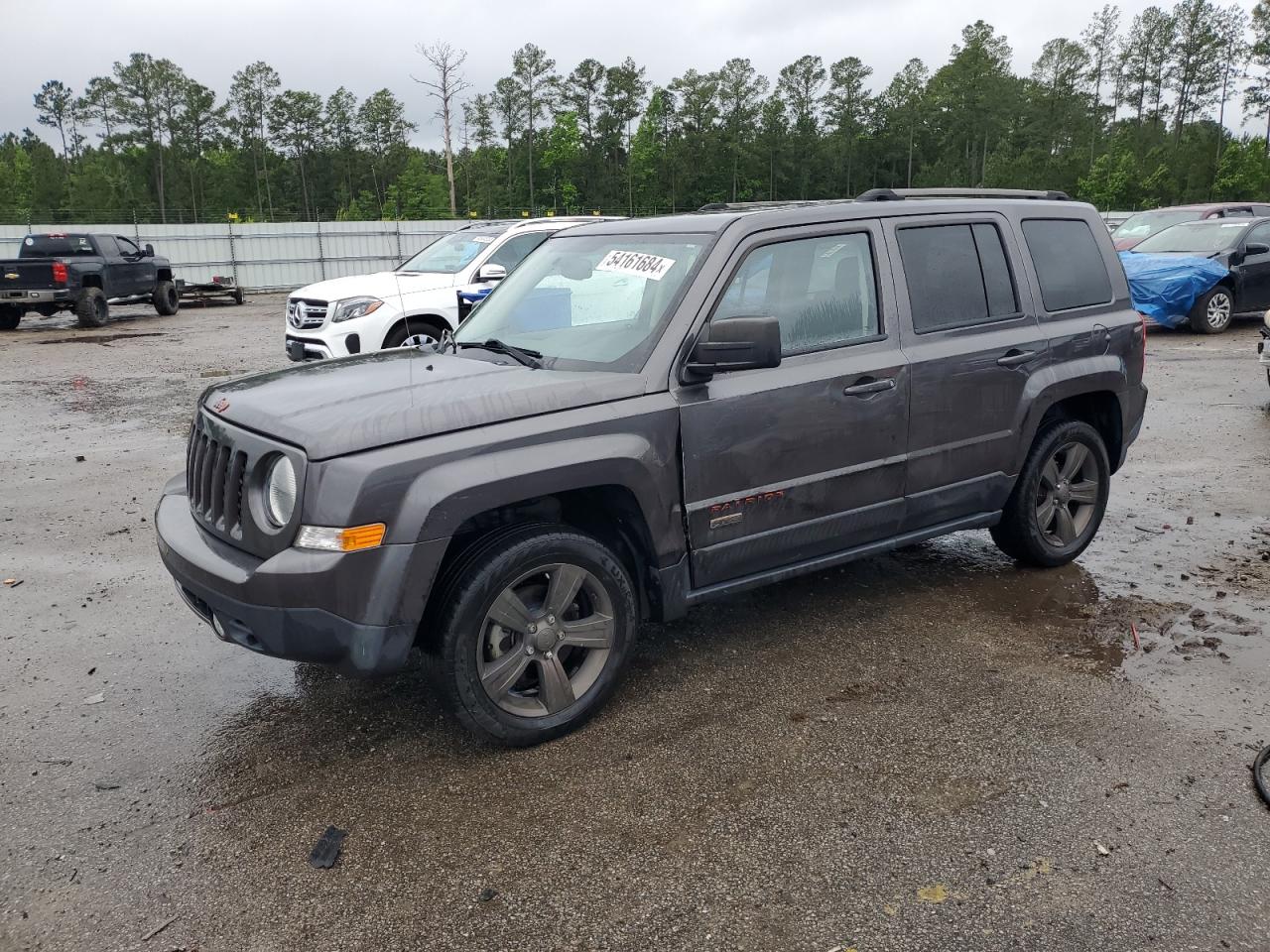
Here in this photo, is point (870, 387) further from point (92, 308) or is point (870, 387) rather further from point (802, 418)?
point (92, 308)

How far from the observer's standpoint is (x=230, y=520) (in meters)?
3.41

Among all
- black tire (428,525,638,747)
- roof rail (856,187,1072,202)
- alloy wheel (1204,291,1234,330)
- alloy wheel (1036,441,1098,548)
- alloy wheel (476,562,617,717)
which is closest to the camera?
black tire (428,525,638,747)

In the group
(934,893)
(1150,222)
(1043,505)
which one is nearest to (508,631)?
(934,893)

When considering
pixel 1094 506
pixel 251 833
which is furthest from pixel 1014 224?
pixel 251 833

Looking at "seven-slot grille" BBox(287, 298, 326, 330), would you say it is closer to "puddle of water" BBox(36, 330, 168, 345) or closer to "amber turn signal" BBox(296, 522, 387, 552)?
"puddle of water" BBox(36, 330, 168, 345)

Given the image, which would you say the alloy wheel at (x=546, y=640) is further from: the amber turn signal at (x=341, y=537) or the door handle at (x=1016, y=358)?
the door handle at (x=1016, y=358)

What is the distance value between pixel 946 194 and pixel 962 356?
96 centimetres

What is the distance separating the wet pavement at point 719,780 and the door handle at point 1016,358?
119cm

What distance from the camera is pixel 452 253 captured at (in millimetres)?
11820

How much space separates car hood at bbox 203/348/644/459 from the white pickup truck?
6.25m

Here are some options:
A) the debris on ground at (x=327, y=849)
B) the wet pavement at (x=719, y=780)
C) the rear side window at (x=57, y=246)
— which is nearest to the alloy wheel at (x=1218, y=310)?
the wet pavement at (x=719, y=780)

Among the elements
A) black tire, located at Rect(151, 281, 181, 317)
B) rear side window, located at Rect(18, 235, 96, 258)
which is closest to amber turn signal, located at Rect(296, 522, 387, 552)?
rear side window, located at Rect(18, 235, 96, 258)

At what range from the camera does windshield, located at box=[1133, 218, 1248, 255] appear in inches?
591

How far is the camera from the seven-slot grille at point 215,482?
11.2ft
